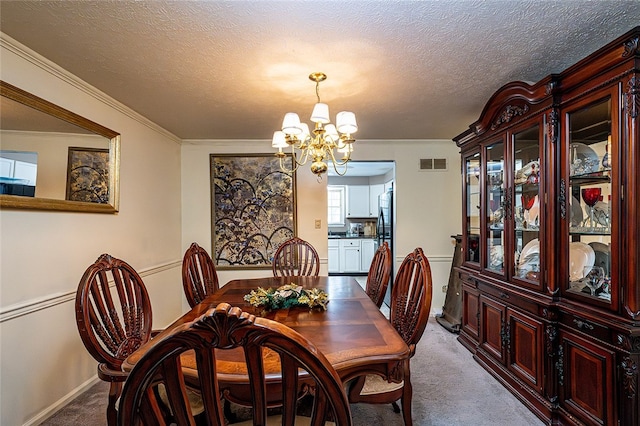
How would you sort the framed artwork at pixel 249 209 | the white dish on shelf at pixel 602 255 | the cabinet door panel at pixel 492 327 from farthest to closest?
the framed artwork at pixel 249 209, the cabinet door panel at pixel 492 327, the white dish on shelf at pixel 602 255

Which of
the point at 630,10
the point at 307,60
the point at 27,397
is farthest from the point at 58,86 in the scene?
the point at 630,10

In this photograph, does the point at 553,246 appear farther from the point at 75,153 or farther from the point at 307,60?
the point at 75,153

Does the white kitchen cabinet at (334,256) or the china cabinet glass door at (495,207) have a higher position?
the china cabinet glass door at (495,207)

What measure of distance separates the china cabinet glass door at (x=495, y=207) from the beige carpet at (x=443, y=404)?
Result: 904mm

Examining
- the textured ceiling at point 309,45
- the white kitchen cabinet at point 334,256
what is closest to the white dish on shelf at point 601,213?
the textured ceiling at point 309,45

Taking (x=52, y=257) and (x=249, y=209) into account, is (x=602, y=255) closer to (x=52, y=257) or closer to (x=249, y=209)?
(x=52, y=257)

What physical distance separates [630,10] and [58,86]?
3.40m

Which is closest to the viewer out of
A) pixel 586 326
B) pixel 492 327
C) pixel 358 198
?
pixel 586 326

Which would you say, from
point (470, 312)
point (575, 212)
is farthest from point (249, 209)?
point (575, 212)

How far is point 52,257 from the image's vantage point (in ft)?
7.07

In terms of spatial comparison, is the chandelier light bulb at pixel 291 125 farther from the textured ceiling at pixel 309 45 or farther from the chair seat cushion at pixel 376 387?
the chair seat cushion at pixel 376 387

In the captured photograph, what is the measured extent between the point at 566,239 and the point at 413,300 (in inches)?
40.8

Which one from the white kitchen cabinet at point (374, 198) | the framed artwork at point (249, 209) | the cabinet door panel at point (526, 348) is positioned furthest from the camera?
the white kitchen cabinet at point (374, 198)

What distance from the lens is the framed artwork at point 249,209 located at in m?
4.26
